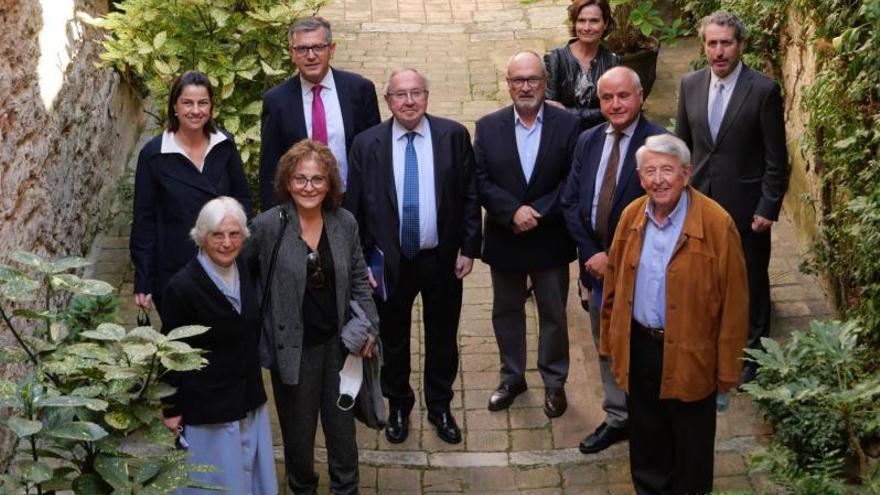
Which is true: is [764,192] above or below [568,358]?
above

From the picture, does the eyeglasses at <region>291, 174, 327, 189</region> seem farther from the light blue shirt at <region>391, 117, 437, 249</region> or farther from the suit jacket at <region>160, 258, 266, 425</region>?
the light blue shirt at <region>391, 117, 437, 249</region>

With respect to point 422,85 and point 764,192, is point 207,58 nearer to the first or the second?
point 422,85

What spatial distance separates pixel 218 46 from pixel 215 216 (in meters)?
3.31

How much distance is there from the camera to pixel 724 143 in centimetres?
798

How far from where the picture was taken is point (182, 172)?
7.64 metres

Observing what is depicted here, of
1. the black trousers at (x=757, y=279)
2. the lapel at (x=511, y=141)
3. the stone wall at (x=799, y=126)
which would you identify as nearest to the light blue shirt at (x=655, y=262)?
the lapel at (x=511, y=141)

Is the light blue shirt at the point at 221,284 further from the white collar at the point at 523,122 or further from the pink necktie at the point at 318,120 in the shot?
the white collar at the point at 523,122

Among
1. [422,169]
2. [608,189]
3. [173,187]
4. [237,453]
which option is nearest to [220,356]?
[237,453]

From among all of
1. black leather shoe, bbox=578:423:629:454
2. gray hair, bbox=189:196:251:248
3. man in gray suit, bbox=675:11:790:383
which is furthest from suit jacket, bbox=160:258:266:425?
man in gray suit, bbox=675:11:790:383

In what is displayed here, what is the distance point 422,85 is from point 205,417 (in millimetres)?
2090

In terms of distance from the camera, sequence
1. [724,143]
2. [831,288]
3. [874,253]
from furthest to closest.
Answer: [831,288], [724,143], [874,253]

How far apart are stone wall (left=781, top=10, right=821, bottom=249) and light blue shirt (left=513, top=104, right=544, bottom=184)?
6.66 ft

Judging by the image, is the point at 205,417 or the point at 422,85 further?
the point at 422,85

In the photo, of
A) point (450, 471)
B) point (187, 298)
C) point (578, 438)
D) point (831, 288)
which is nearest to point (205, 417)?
point (187, 298)
